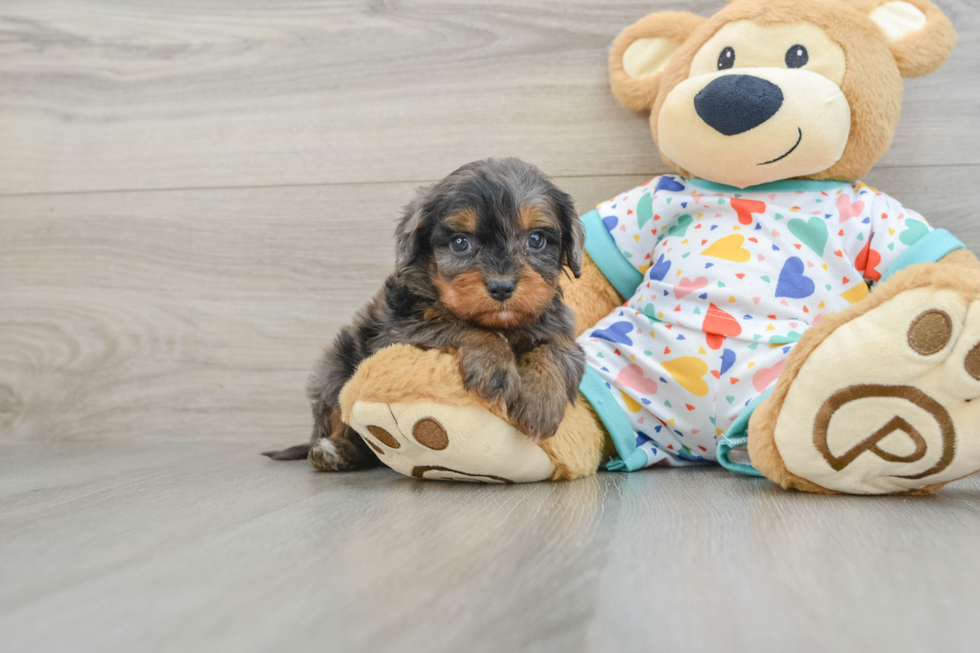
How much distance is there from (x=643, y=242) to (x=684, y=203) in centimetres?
13

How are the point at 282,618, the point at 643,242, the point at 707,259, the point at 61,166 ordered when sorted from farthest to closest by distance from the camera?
the point at 61,166 → the point at 643,242 → the point at 707,259 → the point at 282,618

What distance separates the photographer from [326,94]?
2.14 meters

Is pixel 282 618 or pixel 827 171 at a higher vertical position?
pixel 827 171

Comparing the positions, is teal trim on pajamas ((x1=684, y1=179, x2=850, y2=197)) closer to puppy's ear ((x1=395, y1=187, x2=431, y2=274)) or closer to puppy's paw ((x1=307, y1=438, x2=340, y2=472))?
puppy's ear ((x1=395, y1=187, x2=431, y2=274))

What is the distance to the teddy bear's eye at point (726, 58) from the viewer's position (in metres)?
1.58

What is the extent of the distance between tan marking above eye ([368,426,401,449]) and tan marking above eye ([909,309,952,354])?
850 mm

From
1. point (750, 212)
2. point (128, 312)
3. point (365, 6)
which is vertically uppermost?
point (365, 6)

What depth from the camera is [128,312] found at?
2.22 meters

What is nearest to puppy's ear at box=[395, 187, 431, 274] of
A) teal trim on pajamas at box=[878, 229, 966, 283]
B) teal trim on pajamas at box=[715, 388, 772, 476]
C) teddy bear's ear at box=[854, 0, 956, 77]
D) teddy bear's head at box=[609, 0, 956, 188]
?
teddy bear's head at box=[609, 0, 956, 188]

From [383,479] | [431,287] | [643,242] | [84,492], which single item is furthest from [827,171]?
[84,492]

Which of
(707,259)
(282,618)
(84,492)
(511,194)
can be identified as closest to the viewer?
(282,618)

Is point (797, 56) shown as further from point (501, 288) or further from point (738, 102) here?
point (501, 288)

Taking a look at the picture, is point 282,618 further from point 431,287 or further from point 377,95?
point 377,95

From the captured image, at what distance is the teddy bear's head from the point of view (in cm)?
148
